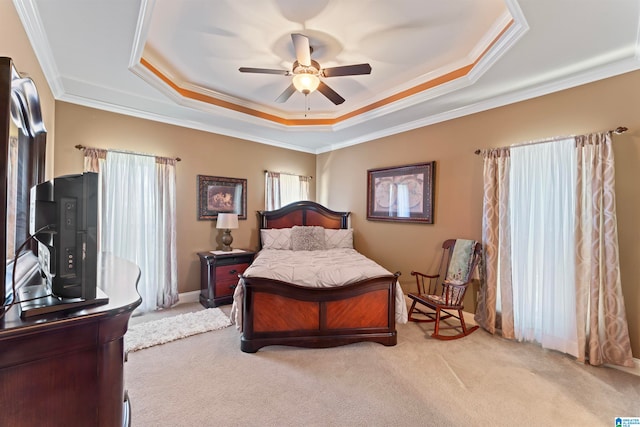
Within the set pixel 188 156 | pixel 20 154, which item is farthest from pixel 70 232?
pixel 188 156

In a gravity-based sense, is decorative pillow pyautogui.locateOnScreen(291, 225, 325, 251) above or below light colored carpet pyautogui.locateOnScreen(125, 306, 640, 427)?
above

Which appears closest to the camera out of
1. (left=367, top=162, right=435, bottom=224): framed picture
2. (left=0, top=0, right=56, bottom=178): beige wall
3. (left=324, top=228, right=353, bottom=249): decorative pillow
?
(left=0, top=0, right=56, bottom=178): beige wall

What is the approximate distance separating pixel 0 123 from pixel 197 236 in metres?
3.53

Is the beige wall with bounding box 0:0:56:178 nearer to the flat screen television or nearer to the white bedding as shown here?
the flat screen television

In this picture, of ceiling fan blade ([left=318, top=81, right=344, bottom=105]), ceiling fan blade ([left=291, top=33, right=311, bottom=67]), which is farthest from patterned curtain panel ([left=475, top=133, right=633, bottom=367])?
ceiling fan blade ([left=291, top=33, right=311, bottom=67])

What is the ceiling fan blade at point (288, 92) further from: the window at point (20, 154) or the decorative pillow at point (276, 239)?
the decorative pillow at point (276, 239)

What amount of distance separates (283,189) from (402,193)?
7.38 ft

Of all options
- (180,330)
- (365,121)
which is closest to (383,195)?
(365,121)

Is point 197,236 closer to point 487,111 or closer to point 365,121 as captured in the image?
point 365,121

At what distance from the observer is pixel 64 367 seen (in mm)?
897

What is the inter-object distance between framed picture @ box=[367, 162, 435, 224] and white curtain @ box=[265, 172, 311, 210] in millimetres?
1446

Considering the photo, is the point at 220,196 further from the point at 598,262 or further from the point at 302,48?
the point at 598,262

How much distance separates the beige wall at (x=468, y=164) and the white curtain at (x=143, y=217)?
298 centimetres

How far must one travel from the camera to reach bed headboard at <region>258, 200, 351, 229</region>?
5.04 metres
